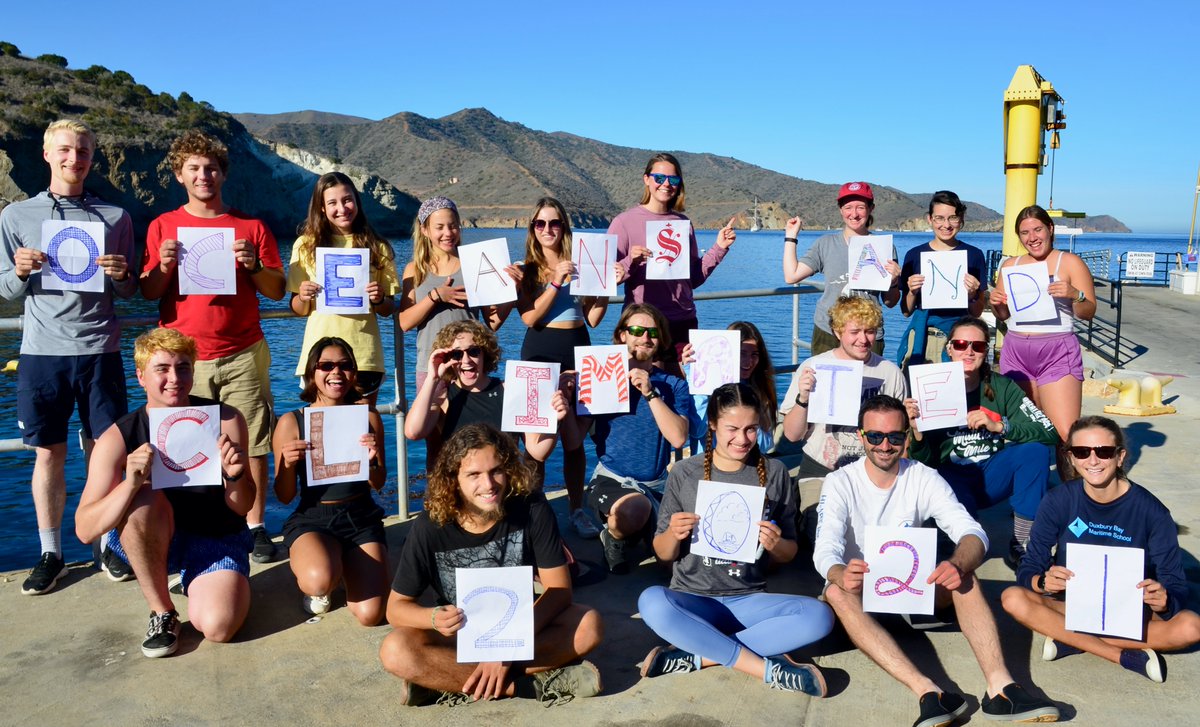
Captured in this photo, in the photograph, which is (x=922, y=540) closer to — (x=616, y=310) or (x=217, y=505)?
(x=217, y=505)

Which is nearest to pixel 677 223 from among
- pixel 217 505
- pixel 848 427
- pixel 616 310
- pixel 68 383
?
pixel 848 427

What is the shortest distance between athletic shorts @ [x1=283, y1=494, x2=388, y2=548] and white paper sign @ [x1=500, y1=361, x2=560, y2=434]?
765 mm

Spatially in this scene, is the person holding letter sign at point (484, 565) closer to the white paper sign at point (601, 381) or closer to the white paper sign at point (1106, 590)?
the white paper sign at point (601, 381)

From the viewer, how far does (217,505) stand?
3949mm

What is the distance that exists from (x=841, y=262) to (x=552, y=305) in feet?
6.15

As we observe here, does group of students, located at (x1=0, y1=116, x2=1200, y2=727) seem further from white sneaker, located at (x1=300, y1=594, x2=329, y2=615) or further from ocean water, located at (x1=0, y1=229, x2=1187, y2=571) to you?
ocean water, located at (x1=0, y1=229, x2=1187, y2=571)

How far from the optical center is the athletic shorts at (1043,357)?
5.12m

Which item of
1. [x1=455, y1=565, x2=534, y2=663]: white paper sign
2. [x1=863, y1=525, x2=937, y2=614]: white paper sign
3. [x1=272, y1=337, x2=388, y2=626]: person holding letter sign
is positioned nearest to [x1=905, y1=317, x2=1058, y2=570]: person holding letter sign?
[x1=863, y1=525, x2=937, y2=614]: white paper sign

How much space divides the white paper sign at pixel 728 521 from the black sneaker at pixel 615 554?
880 mm

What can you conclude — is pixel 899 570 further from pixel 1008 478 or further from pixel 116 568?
pixel 116 568

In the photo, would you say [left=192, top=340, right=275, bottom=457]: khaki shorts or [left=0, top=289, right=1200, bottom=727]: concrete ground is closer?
[left=0, top=289, right=1200, bottom=727]: concrete ground

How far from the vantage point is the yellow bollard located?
8.02 meters

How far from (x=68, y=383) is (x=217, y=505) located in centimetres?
98

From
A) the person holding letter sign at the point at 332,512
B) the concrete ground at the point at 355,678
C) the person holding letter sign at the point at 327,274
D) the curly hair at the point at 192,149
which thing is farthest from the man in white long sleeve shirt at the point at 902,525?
the curly hair at the point at 192,149
